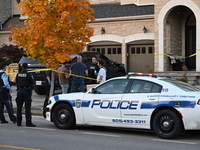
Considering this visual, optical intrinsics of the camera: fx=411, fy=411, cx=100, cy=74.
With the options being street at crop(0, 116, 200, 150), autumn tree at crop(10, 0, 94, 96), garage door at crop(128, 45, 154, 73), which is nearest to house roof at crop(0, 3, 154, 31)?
garage door at crop(128, 45, 154, 73)

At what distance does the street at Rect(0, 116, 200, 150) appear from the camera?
8.51 metres

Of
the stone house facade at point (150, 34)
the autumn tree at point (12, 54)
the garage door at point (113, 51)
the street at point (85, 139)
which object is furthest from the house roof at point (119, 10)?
the street at point (85, 139)

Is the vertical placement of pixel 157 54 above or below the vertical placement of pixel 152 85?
above

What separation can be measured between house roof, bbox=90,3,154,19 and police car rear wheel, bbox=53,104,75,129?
621 inches

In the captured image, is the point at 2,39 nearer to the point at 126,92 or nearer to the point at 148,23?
the point at 148,23

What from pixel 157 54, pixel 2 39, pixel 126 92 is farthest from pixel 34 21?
pixel 2 39

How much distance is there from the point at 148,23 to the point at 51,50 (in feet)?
38.4

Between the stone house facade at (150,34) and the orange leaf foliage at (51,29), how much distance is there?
8.33m

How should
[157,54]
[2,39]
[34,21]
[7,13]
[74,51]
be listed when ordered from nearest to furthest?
[34,21]
[74,51]
[157,54]
[2,39]
[7,13]

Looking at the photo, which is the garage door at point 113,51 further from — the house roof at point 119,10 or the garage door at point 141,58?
the house roof at point 119,10

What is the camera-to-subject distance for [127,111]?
32.3ft

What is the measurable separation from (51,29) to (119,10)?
13530mm

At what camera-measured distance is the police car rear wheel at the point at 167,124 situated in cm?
924

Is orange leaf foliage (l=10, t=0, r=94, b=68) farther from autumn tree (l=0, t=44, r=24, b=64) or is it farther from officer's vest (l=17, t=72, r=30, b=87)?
autumn tree (l=0, t=44, r=24, b=64)
